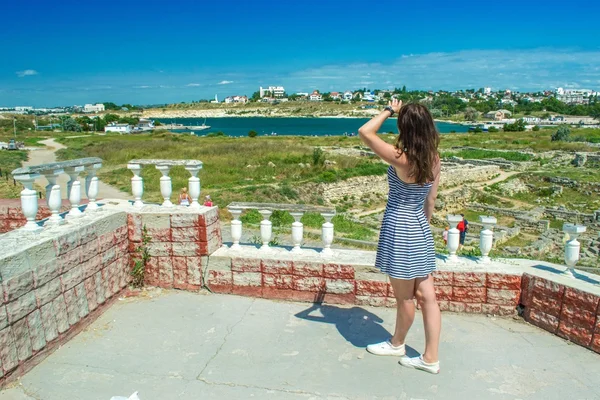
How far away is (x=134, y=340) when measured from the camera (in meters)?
4.11

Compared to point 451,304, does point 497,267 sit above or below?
above

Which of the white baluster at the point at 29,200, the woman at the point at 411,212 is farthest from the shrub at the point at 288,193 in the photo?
the woman at the point at 411,212

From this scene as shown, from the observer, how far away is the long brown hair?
3.24 meters

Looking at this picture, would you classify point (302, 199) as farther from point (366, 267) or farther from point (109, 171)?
point (366, 267)

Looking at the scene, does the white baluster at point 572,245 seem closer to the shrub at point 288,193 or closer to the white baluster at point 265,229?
the white baluster at point 265,229

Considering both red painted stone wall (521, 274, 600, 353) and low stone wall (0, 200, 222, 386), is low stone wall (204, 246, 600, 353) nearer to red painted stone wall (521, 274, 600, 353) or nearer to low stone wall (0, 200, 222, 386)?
red painted stone wall (521, 274, 600, 353)

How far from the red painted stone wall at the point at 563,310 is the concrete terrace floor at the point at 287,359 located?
11 cm

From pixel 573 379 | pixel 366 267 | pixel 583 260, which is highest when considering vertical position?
pixel 366 267

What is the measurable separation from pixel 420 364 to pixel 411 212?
1.22m

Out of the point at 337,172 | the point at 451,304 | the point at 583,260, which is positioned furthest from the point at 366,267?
the point at 337,172

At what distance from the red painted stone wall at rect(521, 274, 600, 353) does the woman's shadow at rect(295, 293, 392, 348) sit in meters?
1.44

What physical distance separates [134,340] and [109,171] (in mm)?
22785

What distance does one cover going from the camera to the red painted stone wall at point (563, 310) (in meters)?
3.94

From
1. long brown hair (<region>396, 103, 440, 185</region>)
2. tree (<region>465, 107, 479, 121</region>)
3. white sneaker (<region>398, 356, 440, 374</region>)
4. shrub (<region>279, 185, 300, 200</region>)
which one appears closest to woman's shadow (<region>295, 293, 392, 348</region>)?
white sneaker (<region>398, 356, 440, 374</region>)
